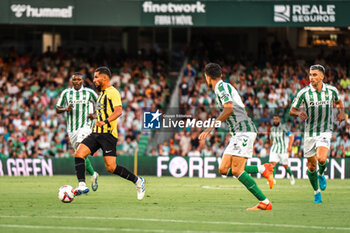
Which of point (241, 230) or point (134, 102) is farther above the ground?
point (134, 102)

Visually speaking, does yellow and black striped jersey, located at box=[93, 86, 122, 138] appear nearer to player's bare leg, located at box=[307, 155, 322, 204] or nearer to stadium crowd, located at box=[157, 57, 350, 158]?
player's bare leg, located at box=[307, 155, 322, 204]

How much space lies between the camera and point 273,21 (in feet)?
95.8

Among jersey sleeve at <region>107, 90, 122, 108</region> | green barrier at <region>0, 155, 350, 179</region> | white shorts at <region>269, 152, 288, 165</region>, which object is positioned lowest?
green barrier at <region>0, 155, 350, 179</region>

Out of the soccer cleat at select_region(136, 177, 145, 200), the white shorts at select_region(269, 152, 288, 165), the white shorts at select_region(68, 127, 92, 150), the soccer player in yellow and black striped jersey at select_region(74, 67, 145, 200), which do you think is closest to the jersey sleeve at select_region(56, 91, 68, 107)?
the white shorts at select_region(68, 127, 92, 150)

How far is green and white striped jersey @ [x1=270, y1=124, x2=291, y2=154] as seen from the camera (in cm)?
2223

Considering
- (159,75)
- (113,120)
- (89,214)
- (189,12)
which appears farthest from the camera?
(159,75)

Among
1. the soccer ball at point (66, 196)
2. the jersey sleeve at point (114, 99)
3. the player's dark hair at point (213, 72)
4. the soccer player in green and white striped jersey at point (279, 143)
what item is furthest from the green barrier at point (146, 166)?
the player's dark hair at point (213, 72)

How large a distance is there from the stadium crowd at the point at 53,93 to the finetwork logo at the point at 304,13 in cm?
548

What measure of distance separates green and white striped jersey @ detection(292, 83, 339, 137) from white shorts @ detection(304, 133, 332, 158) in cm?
8

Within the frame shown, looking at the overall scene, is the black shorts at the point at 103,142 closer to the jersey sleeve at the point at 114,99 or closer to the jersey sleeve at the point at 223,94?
the jersey sleeve at the point at 114,99

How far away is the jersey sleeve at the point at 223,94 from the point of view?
1150 centimetres

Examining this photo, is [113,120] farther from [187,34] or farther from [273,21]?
[187,34]

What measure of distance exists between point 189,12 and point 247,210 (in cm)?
1798

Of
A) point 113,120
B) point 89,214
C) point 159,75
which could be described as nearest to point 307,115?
point 113,120
